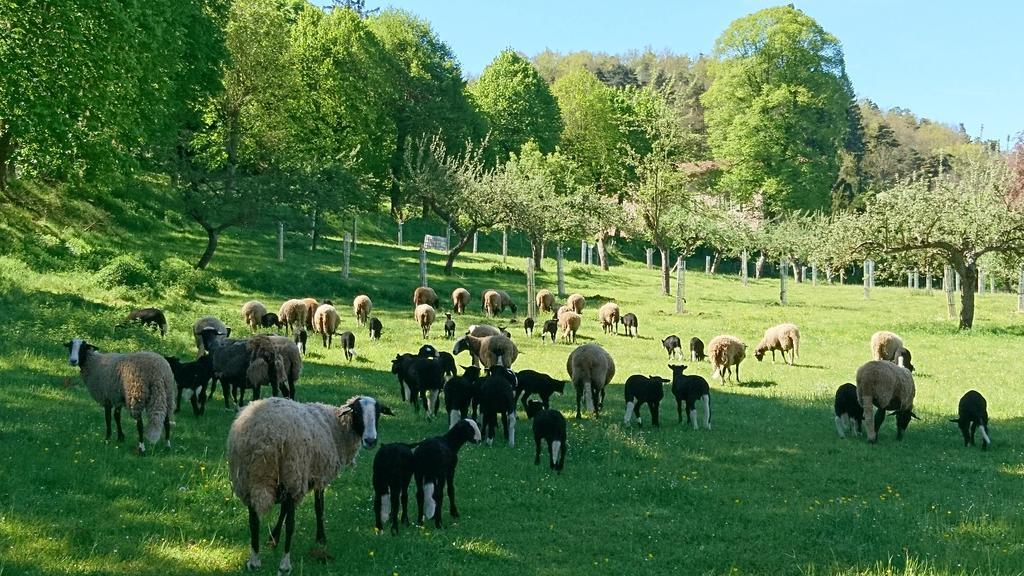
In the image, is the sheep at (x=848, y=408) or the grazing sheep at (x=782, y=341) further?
the grazing sheep at (x=782, y=341)

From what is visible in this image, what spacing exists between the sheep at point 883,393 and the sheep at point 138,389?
40.6ft

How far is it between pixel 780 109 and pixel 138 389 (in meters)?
66.9

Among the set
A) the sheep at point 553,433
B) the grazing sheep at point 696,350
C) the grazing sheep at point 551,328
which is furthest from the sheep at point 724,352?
the sheep at point 553,433

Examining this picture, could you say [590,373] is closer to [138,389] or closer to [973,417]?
[973,417]

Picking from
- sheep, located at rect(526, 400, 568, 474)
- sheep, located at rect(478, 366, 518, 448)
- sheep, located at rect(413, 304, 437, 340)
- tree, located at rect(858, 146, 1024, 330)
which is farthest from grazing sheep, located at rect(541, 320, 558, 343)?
sheep, located at rect(526, 400, 568, 474)

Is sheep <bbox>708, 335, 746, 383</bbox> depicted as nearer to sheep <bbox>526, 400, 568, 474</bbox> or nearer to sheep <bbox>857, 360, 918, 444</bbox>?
sheep <bbox>857, 360, 918, 444</bbox>

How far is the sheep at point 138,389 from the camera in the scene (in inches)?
472

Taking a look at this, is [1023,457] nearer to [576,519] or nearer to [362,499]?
[576,519]

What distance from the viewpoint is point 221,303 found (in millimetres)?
30328

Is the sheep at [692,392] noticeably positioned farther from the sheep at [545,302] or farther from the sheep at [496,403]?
the sheep at [545,302]

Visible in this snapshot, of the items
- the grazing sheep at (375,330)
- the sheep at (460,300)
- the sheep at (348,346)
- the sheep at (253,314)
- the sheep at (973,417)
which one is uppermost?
the sheep at (460,300)

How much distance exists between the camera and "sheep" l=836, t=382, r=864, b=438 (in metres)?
16.1

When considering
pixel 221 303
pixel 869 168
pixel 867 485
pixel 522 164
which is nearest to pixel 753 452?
pixel 867 485

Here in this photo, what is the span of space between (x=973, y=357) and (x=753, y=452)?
59.1 ft
